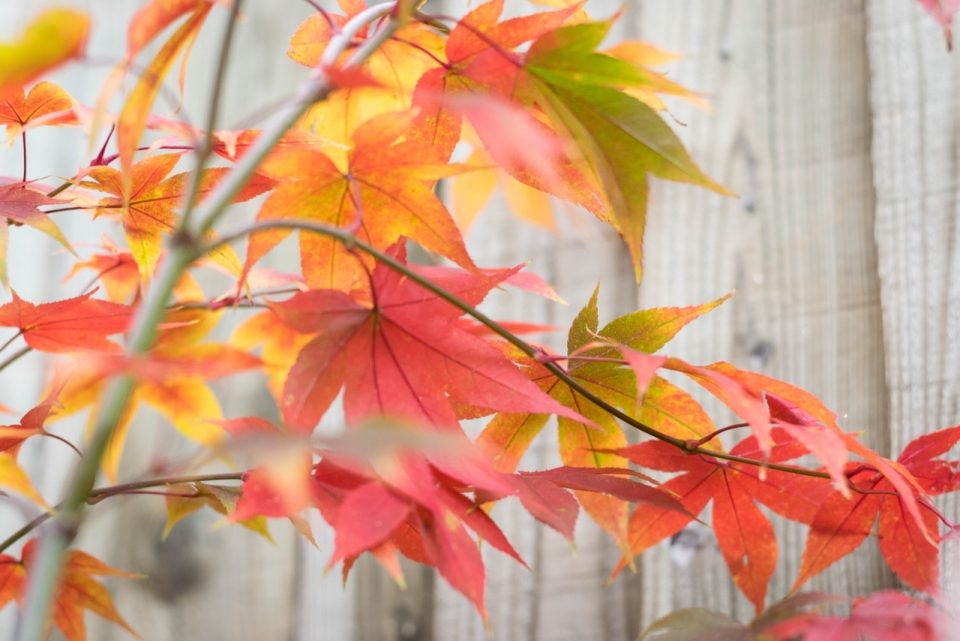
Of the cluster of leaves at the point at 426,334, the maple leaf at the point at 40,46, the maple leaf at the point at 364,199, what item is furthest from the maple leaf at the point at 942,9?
the maple leaf at the point at 40,46

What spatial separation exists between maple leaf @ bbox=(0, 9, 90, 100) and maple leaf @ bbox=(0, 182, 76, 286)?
20 cm

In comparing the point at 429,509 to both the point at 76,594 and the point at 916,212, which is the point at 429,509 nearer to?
the point at 76,594

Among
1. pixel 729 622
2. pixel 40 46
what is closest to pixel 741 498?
pixel 729 622

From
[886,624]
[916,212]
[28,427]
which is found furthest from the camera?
[916,212]

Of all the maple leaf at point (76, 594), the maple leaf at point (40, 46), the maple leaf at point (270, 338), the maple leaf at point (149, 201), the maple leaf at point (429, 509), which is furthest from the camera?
the maple leaf at point (270, 338)

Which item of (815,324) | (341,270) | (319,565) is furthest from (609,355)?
(319,565)

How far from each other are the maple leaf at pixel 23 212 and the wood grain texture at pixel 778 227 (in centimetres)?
55

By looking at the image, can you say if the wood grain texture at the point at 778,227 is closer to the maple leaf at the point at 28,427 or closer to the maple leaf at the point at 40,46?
the maple leaf at the point at 28,427

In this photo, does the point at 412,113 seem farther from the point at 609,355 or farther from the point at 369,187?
the point at 609,355

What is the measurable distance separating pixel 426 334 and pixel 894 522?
1.01ft

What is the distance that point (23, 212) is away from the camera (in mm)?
440

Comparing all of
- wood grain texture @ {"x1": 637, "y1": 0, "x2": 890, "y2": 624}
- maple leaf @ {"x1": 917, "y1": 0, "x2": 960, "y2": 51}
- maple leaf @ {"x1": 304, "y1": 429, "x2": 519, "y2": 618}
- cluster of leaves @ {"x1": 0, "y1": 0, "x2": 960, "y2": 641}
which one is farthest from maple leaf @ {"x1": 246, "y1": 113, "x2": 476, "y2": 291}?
wood grain texture @ {"x1": 637, "y1": 0, "x2": 890, "y2": 624}

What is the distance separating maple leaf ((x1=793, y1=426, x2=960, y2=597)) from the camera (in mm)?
468

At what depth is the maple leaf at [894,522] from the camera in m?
0.47
